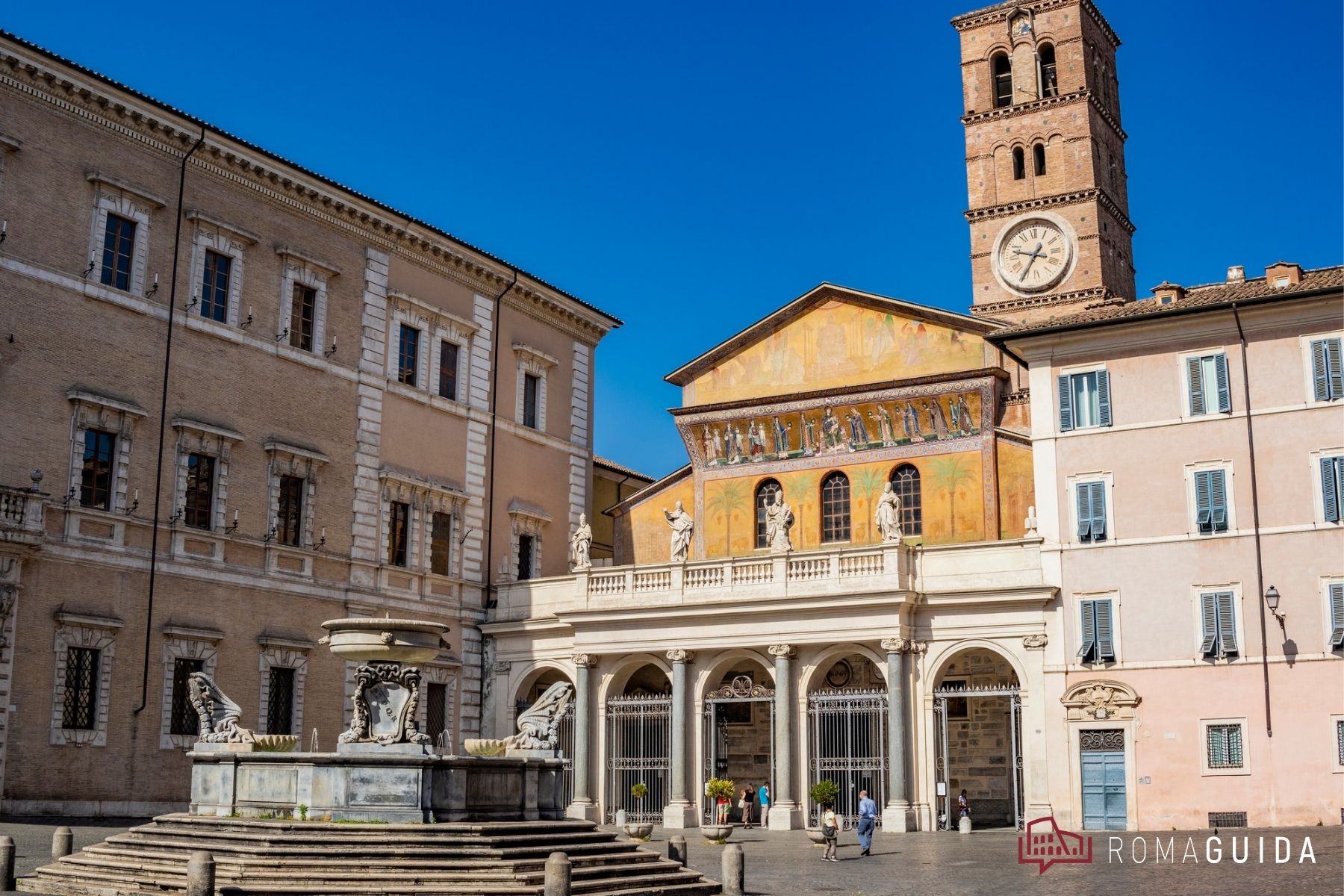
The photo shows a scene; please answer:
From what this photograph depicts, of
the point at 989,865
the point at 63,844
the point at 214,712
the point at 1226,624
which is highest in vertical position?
the point at 1226,624

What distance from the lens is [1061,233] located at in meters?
54.0

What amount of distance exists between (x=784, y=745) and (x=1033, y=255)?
28.1 m

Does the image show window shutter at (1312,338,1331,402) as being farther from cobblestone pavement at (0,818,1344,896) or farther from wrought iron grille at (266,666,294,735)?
wrought iron grille at (266,666,294,735)

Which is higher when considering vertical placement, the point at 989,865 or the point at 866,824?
the point at 866,824

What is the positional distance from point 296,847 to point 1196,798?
62.8ft

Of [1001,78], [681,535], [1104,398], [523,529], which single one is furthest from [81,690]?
[1001,78]

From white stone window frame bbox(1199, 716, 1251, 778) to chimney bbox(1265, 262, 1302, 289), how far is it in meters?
8.88

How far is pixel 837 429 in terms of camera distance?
1457 inches

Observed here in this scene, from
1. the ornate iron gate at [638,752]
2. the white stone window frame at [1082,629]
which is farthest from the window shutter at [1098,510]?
the ornate iron gate at [638,752]

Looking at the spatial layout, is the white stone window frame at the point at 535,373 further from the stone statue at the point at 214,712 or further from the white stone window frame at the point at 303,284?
the stone statue at the point at 214,712

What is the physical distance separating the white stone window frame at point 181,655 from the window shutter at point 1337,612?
21762mm

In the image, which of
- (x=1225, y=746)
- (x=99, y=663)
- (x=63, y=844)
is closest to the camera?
(x=63, y=844)

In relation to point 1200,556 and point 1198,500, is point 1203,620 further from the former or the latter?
point 1198,500

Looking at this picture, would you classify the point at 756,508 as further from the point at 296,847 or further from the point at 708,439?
the point at 296,847
